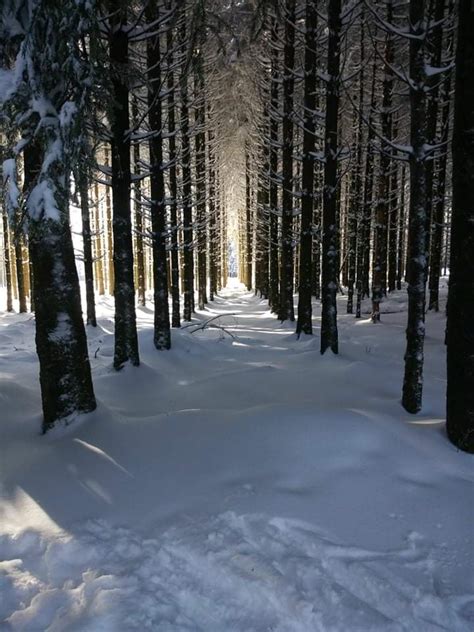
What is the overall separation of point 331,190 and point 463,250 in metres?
5.21

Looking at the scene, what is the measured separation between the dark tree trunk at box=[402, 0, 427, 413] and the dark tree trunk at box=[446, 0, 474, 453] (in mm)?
996

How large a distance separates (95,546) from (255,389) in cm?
398

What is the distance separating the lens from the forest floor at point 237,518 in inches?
93.4

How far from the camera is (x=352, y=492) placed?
3.47m

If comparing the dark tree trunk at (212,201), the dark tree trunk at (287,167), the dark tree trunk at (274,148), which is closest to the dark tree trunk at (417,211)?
the dark tree trunk at (287,167)

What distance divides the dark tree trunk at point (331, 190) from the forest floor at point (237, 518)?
10.0 feet

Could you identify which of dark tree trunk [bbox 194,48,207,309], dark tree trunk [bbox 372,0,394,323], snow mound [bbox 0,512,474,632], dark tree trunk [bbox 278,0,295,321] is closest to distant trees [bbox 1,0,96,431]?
snow mound [bbox 0,512,474,632]

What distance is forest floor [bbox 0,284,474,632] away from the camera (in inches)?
93.4

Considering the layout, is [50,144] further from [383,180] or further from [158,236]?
[383,180]

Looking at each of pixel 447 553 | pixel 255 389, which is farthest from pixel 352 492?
pixel 255 389

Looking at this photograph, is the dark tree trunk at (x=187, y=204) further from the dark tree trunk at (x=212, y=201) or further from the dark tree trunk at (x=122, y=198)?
the dark tree trunk at (x=122, y=198)

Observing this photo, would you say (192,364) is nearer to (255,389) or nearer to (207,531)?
(255,389)

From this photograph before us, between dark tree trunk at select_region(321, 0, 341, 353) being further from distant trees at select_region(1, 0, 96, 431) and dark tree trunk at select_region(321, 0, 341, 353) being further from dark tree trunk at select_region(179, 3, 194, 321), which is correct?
distant trees at select_region(1, 0, 96, 431)

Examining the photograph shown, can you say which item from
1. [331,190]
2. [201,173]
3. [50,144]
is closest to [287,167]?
[331,190]
